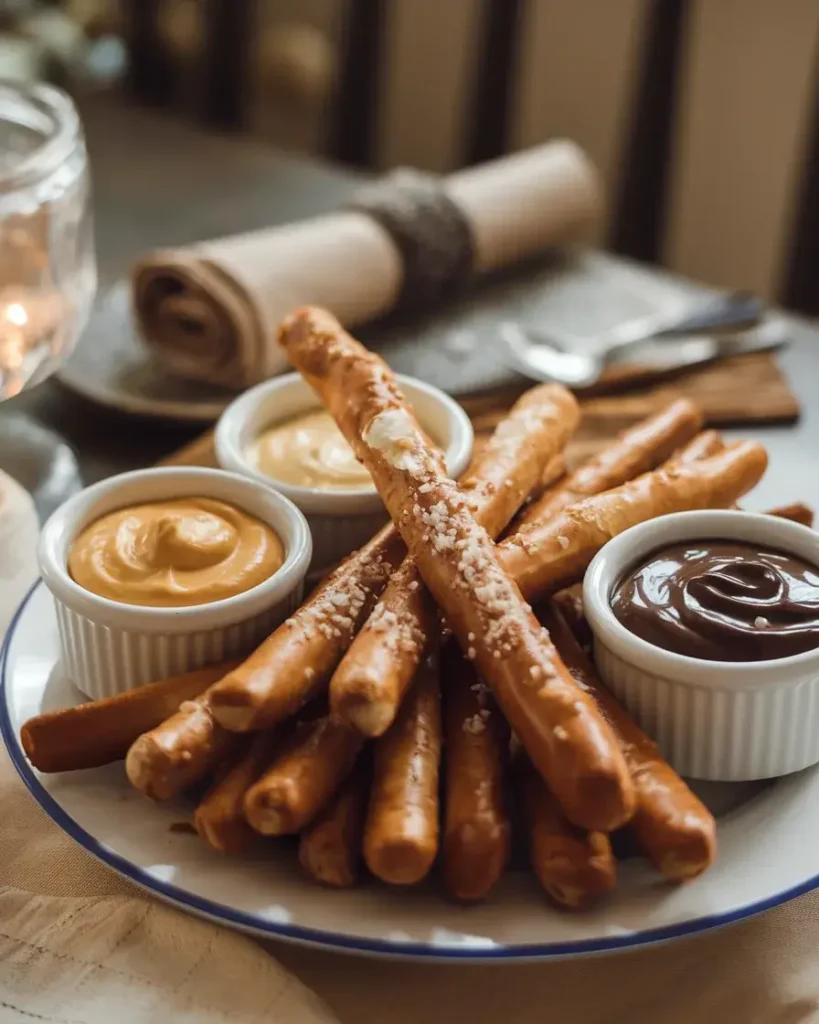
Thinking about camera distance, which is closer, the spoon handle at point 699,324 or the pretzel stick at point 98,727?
the pretzel stick at point 98,727

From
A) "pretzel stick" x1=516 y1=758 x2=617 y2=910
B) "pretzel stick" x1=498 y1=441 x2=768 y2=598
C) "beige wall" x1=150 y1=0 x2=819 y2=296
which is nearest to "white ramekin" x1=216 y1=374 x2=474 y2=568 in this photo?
"pretzel stick" x1=498 y1=441 x2=768 y2=598

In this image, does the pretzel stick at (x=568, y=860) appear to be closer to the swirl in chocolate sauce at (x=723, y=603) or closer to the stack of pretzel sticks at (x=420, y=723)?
the stack of pretzel sticks at (x=420, y=723)

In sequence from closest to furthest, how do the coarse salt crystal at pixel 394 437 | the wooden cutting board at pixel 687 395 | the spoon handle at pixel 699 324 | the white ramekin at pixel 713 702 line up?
the white ramekin at pixel 713 702 < the coarse salt crystal at pixel 394 437 < the wooden cutting board at pixel 687 395 < the spoon handle at pixel 699 324

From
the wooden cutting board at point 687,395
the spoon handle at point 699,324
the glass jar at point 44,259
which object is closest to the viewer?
the glass jar at point 44,259

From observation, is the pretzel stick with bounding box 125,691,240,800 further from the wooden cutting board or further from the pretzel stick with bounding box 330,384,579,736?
the wooden cutting board

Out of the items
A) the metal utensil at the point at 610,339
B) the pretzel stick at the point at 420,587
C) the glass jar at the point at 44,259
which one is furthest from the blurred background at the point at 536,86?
the pretzel stick at the point at 420,587

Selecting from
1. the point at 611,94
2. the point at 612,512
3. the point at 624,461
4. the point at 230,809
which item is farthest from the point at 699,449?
the point at 611,94
